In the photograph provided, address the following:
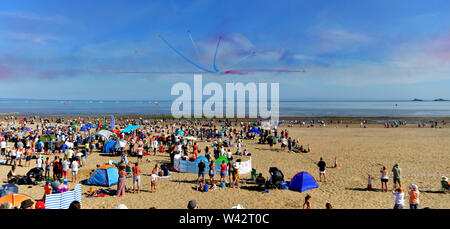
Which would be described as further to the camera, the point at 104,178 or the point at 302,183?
the point at 104,178

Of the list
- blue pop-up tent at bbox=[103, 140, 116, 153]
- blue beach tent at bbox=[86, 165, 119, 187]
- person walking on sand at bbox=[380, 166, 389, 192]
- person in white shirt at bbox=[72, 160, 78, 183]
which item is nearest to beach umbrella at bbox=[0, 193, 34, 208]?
blue beach tent at bbox=[86, 165, 119, 187]

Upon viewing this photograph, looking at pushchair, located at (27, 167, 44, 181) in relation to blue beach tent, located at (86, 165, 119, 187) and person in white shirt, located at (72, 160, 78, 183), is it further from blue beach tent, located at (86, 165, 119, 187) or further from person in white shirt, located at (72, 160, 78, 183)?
blue beach tent, located at (86, 165, 119, 187)

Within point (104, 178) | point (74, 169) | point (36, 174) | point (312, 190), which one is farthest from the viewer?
point (74, 169)

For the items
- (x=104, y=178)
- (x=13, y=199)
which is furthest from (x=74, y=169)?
(x=13, y=199)

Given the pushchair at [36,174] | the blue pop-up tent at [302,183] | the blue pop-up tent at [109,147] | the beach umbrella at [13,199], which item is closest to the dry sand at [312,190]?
the blue pop-up tent at [302,183]

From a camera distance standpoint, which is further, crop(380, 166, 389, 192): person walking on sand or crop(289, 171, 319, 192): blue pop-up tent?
crop(289, 171, 319, 192): blue pop-up tent

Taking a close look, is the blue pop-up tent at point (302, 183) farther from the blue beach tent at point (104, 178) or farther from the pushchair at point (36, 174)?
the pushchair at point (36, 174)

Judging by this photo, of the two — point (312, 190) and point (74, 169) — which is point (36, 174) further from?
point (312, 190)

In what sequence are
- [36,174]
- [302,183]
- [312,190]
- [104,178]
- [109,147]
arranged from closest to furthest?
[302,183] → [312,190] → [104,178] → [36,174] → [109,147]

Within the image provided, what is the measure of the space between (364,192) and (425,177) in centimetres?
428

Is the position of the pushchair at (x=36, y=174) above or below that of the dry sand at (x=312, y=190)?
above

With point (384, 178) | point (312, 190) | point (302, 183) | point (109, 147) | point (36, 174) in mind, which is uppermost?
point (109, 147)
